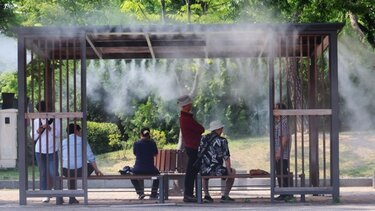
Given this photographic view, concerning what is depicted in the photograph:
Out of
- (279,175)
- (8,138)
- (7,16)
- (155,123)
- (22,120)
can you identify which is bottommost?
(279,175)

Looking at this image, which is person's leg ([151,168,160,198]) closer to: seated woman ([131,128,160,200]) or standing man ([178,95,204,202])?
seated woman ([131,128,160,200])

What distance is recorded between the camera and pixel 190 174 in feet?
59.0

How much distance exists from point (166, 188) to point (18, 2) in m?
13.2

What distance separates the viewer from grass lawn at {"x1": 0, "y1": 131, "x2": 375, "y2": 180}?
29.6 metres

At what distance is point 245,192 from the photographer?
2264 cm

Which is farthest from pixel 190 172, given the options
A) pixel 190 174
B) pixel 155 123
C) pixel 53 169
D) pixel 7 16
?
pixel 155 123

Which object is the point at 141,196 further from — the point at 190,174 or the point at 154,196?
the point at 190,174

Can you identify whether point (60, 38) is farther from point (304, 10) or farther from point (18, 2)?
point (18, 2)

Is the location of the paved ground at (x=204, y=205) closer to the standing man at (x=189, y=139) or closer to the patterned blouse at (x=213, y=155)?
the standing man at (x=189, y=139)

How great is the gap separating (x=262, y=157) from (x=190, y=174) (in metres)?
14.8

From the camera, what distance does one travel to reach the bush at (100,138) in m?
37.3

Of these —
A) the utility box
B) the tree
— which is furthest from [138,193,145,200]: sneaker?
the utility box

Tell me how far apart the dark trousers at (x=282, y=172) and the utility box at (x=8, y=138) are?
16.7 m

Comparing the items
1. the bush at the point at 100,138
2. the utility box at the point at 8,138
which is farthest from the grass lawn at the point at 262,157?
the bush at the point at 100,138
